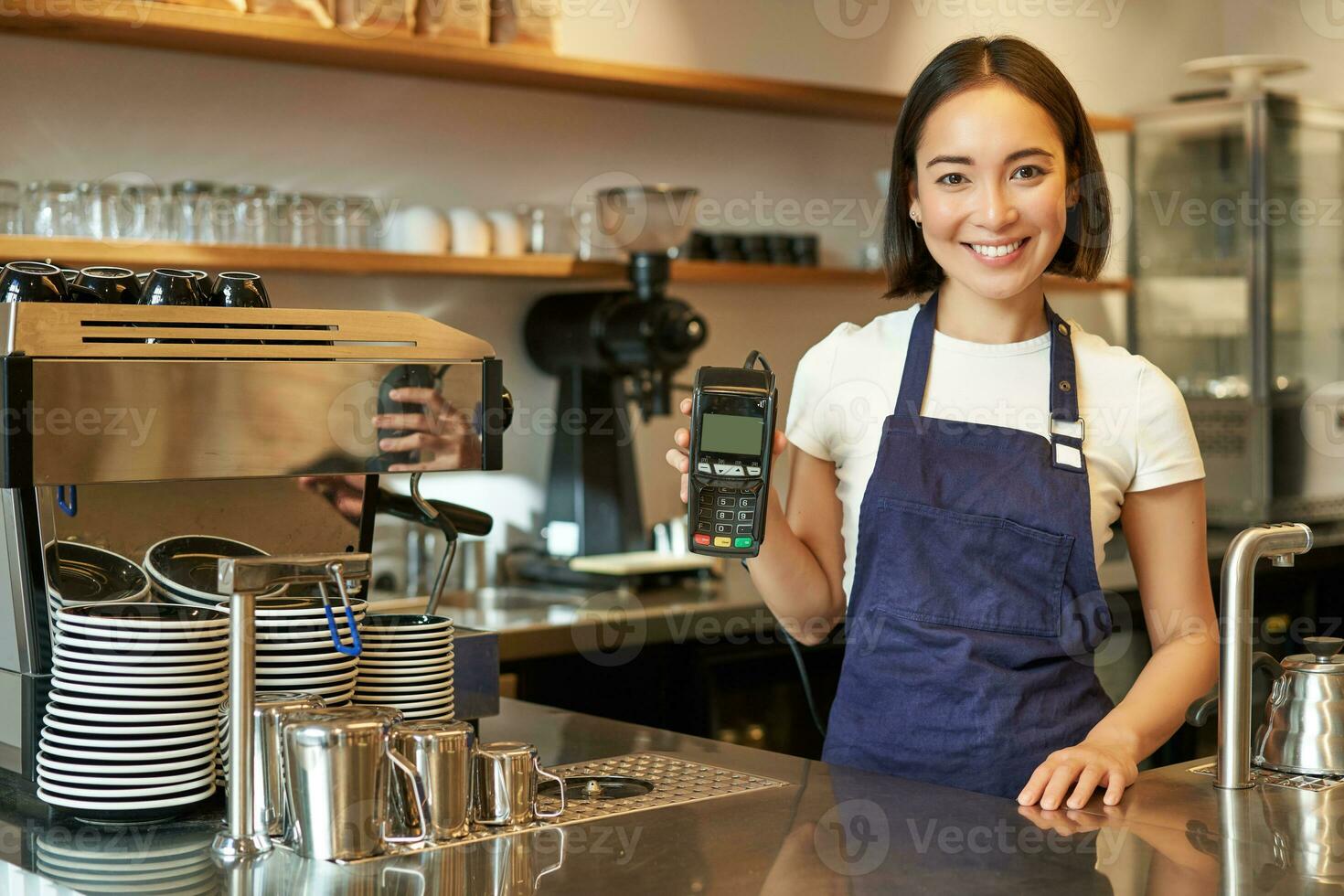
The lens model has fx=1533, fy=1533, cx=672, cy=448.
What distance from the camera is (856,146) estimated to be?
4.02 m

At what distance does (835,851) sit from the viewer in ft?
4.10

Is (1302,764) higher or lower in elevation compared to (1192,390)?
lower

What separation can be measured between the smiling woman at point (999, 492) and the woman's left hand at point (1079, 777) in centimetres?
16

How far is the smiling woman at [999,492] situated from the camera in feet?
5.51

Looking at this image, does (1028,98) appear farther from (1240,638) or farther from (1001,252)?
(1240,638)

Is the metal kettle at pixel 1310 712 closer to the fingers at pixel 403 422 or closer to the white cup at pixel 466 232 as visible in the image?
the fingers at pixel 403 422

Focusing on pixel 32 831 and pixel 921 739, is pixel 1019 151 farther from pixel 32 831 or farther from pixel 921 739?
pixel 32 831

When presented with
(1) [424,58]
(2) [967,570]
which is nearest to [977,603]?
(2) [967,570]

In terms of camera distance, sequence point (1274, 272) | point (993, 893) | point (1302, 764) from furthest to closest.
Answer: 1. point (1274, 272)
2. point (1302, 764)
3. point (993, 893)

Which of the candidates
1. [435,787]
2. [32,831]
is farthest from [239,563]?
[32,831]

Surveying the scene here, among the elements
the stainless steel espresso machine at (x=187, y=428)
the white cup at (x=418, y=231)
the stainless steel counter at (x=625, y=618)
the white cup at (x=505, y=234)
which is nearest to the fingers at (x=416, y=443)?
the stainless steel espresso machine at (x=187, y=428)

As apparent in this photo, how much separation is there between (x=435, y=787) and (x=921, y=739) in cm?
64

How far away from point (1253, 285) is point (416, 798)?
358cm

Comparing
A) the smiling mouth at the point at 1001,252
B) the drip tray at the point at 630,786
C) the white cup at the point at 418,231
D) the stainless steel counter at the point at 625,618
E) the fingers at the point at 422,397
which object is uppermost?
the white cup at the point at 418,231
